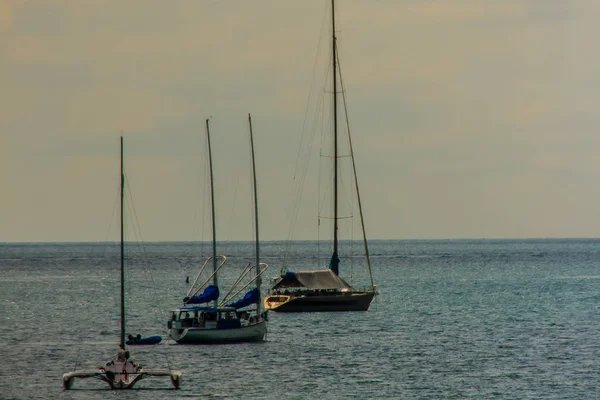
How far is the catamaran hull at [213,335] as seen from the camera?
85000mm

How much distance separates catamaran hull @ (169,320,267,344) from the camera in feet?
279

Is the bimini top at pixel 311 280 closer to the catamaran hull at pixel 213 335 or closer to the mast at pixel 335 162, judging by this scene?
the mast at pixel 335 162

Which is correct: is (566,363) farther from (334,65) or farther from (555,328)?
(334,65)

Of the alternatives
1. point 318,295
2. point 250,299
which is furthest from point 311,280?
point 250,299

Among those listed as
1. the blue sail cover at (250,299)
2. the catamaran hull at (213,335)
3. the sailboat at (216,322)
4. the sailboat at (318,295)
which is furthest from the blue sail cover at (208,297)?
the sailboat at (318,295)

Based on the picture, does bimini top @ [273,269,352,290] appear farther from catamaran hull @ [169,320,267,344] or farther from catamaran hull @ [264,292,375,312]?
catamaran hull @ [169,320,267,344]

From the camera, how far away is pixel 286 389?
2633 inches

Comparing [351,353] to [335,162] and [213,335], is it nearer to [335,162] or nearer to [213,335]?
[213,335]

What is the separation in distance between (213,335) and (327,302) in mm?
26264

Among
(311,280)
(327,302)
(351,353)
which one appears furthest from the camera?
(311,280)

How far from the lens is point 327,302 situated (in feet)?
361

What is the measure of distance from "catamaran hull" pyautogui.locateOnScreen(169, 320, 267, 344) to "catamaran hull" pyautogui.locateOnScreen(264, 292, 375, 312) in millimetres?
23867

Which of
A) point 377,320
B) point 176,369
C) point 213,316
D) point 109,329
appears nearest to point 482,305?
point 377,320

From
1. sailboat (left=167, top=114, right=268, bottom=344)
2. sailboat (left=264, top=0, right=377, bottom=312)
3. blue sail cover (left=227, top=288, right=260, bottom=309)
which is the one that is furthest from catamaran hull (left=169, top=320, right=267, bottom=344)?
sailboat (left=264, top=0, right=377, bottom=312)
